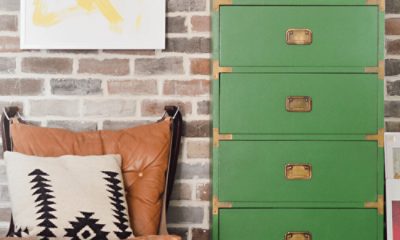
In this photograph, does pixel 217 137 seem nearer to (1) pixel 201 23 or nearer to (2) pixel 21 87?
(1) pixel 201 23

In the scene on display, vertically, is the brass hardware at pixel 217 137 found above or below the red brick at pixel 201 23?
below

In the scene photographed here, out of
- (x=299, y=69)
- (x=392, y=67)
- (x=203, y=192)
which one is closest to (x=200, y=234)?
(x=203, y=192)

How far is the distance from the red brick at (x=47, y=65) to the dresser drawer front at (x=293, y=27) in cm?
75

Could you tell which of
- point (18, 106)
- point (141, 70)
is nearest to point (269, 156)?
point (141, 70)

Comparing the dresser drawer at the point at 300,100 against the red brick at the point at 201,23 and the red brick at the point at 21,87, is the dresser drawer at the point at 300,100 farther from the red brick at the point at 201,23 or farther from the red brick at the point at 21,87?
the red brick at the point at 21,87

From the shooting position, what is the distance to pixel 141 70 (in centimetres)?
275

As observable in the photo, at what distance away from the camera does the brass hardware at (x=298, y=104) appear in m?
2.39

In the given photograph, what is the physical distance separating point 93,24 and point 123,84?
11.3 inches

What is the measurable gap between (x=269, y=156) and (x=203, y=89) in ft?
1.67

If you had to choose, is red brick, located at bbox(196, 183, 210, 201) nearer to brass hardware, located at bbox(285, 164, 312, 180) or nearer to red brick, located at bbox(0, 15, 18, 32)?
brass hardware, located at bbox(285, 164, 312, 180)

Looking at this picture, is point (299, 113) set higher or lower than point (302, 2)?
lower

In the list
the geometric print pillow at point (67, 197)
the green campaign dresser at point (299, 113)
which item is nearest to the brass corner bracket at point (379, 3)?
the green campaign dresser at point (299, 113)

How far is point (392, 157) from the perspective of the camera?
2518 millimetres

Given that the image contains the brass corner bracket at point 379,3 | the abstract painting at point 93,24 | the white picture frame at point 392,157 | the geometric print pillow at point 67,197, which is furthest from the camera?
the abstract painting at point 93,24
